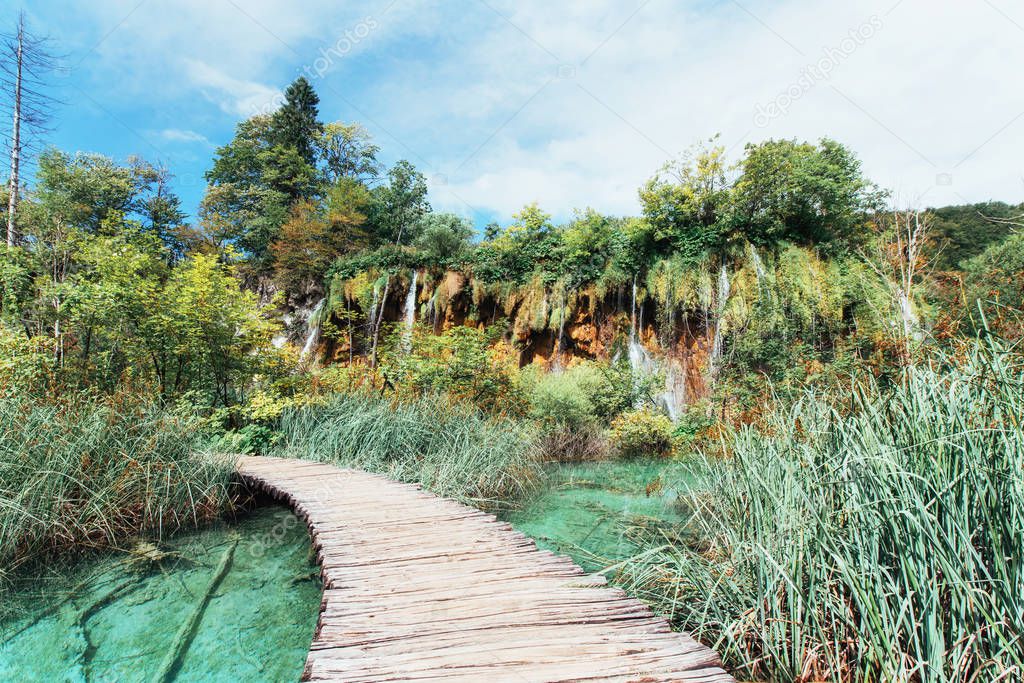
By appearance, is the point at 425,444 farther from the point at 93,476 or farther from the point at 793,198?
the point at 793,198

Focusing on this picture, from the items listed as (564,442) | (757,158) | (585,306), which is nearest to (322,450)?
(564,442)

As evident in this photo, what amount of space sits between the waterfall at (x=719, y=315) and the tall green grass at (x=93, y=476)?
33.7 ft

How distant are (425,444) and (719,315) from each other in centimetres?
874

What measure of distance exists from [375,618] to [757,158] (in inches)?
558

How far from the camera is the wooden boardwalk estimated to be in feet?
5.97

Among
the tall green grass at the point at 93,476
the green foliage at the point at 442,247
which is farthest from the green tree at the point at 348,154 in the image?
the tall green grass at the point at 93,476

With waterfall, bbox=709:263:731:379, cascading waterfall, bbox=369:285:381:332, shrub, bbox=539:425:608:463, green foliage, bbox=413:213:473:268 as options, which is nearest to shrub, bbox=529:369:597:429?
shrub, bbox=539:425:608:463

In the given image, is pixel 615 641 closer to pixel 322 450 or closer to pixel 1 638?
pixel 1 638

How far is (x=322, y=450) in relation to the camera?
660 centimetres

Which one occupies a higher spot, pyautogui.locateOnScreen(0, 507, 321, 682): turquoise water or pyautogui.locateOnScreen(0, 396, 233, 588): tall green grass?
pyautogui.locateOnScreen(0, 396, 233, 588): tall green grass

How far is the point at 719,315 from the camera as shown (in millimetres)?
11805

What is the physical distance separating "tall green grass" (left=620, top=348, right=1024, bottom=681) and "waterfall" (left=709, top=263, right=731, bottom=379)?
9413 mm

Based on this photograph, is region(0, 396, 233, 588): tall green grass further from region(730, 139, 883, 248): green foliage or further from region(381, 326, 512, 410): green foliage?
region(730, 139, 883, 248): green foliage

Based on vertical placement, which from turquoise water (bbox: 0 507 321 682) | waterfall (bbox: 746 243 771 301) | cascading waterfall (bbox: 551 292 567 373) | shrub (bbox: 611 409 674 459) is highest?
waterfall (bbox: 746 243 771 301)
